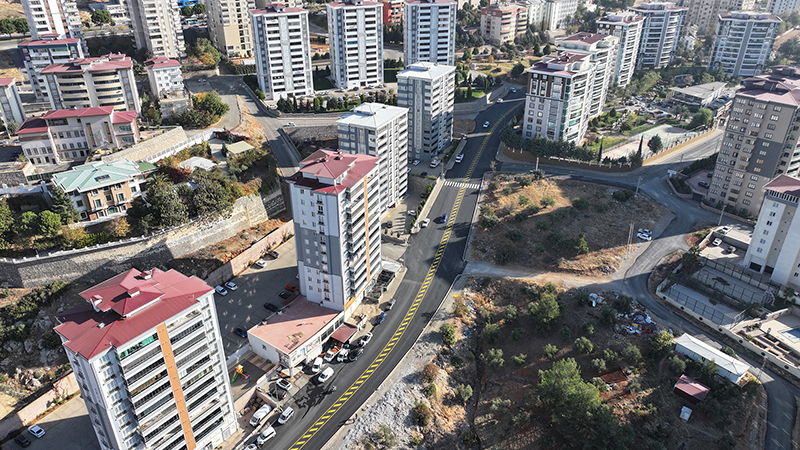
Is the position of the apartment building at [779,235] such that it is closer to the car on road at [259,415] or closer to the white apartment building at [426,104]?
the white apartment building at [426,104]

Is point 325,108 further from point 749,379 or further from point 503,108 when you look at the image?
point 749,379

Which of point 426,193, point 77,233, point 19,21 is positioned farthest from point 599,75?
point 19,21

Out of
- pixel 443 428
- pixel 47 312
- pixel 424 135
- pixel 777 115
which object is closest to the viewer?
pixel 443 428

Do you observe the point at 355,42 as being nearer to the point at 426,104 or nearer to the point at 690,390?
the point at 426,104

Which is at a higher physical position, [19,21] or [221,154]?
[19,21]

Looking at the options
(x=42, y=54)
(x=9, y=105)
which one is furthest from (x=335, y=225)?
(x=42, y=54)

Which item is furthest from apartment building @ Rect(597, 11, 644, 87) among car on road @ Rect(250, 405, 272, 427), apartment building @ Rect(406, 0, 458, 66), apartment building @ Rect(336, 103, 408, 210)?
car on road @ Rect(250, 405, 272, 427)
